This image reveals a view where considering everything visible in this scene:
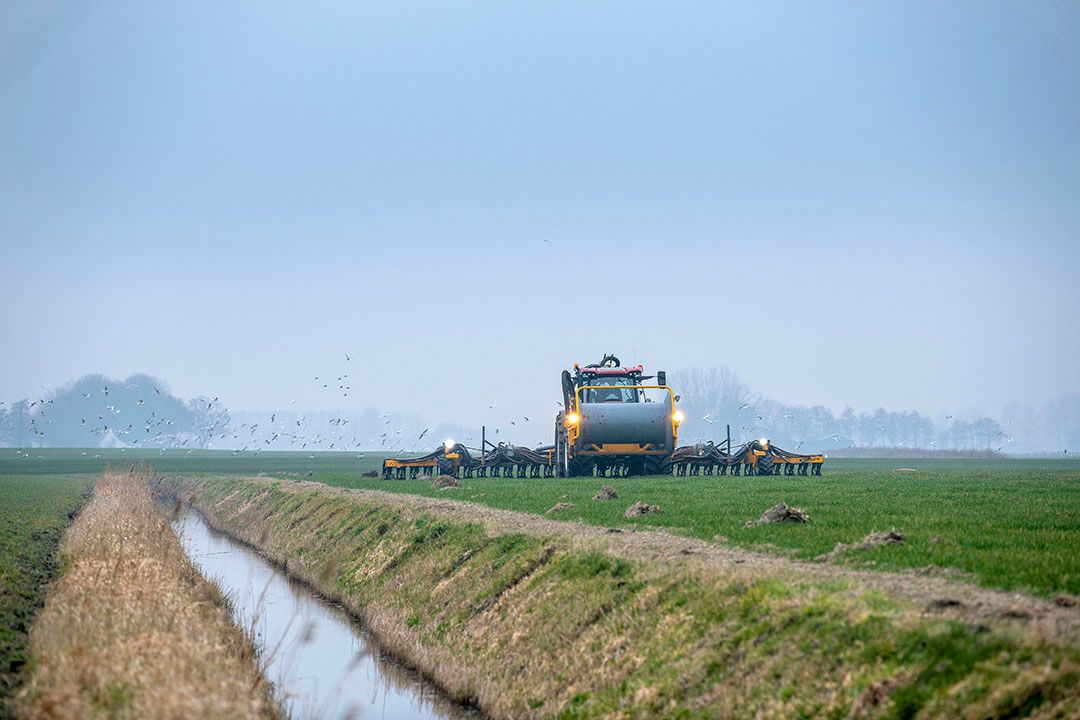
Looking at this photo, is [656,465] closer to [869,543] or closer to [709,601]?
[869,543]

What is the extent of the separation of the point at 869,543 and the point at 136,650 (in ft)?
36.4

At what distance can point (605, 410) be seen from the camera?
156 ft

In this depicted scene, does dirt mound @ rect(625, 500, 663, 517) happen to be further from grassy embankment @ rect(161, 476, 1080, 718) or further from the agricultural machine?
the agricultural machine

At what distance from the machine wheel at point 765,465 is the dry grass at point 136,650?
1520 inches

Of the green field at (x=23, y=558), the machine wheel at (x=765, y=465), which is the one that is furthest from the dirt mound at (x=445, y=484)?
the machine wheel at (x=765, y=465)

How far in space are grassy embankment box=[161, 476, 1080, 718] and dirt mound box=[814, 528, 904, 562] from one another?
7.32ft

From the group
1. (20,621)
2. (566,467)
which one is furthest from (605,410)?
(20,621)

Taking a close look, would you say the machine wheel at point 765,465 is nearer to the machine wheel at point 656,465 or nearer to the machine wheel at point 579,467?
the machine wheel at point 656,465

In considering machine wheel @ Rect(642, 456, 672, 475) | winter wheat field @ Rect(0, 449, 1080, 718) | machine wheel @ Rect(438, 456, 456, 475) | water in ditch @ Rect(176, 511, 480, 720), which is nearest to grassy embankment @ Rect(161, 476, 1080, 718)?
winter wheat field @ Rect(0, 449, 1080, 718)

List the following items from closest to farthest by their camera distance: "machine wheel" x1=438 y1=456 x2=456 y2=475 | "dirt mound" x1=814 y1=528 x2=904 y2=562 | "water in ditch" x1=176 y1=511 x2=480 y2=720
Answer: "dirt mound" x1=814 y1=528 x2=904 y2=562 < "water in ditch" x1=176 y1=511 x2=480 y2=720 < "machine wheel" x1=438 y1=456 x2=456 y2=475

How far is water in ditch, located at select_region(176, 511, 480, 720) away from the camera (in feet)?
57.6

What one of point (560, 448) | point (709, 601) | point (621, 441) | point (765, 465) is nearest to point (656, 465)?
point (621, 441)

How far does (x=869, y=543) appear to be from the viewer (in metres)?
17.5

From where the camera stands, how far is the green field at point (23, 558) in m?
15.6
